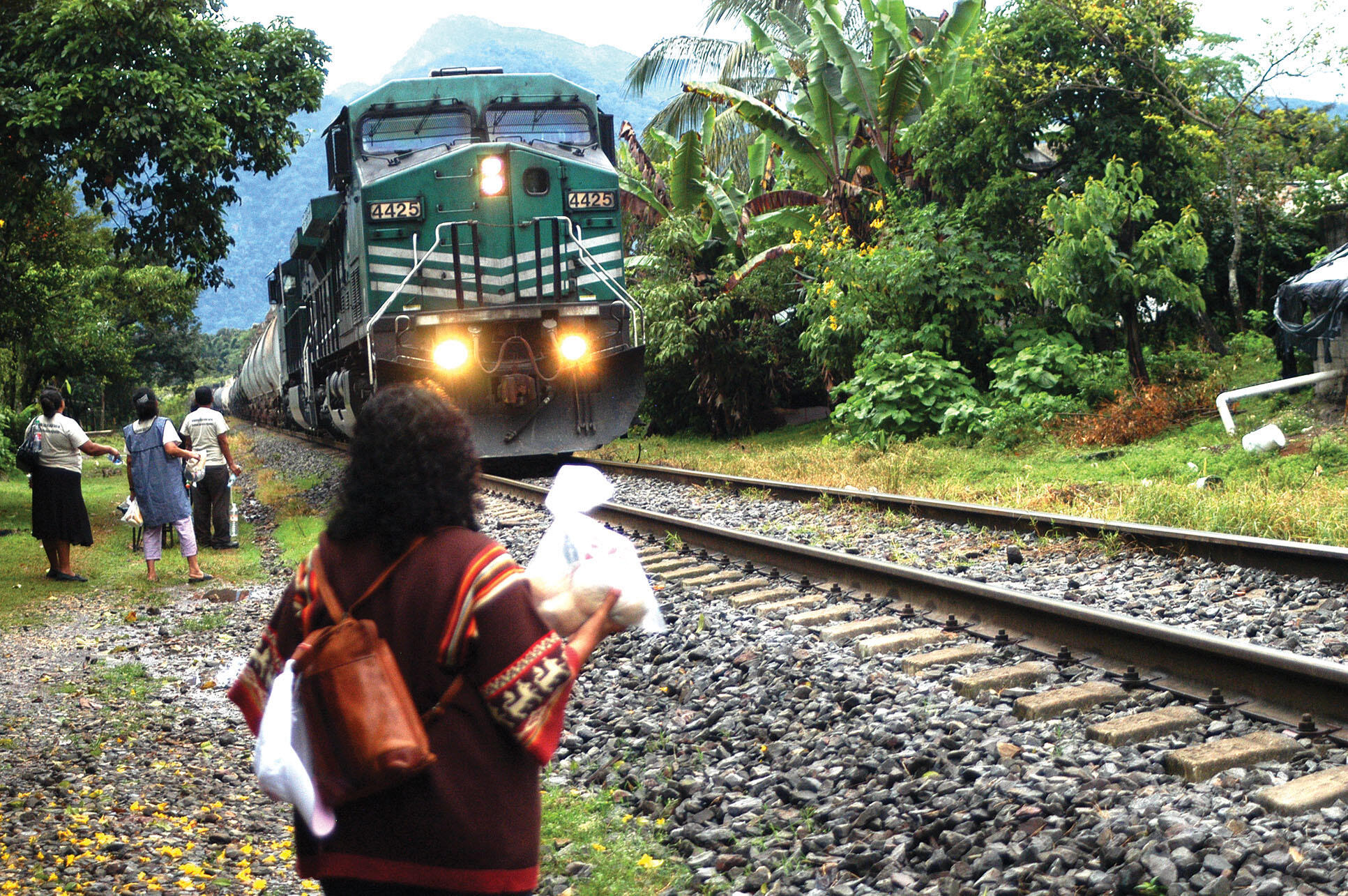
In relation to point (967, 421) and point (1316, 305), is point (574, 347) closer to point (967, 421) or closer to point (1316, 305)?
point (967, 421)

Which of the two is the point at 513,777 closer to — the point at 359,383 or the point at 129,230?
the point at 359,383

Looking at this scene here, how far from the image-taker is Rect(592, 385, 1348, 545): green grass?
7.86m

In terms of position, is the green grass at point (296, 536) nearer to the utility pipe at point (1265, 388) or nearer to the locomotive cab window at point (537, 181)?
the locomotive cab window at point (537, 181)

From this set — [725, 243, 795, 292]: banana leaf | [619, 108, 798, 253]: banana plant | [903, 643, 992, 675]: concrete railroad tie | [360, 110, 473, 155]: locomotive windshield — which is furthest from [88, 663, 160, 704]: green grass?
[619, 108, 798, 253]: banana plant

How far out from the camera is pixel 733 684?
5137 mm

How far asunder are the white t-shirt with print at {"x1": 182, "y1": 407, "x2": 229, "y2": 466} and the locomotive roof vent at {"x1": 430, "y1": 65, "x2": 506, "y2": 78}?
4.33 meters

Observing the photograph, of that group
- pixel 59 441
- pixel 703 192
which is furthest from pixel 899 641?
pixel 703 192

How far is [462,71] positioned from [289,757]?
1119 centimetres

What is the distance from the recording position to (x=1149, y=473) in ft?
35.0

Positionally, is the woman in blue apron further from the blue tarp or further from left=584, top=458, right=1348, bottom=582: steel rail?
the blue tarp

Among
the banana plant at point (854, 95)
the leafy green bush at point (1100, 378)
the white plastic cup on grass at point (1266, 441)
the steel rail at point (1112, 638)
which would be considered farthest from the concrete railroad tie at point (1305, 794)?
the banana plant at point (854, 95)

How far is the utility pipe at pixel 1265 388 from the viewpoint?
1174cm

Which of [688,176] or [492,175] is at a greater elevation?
[688,176]

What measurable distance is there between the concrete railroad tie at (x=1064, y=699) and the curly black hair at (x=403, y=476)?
111 inches
